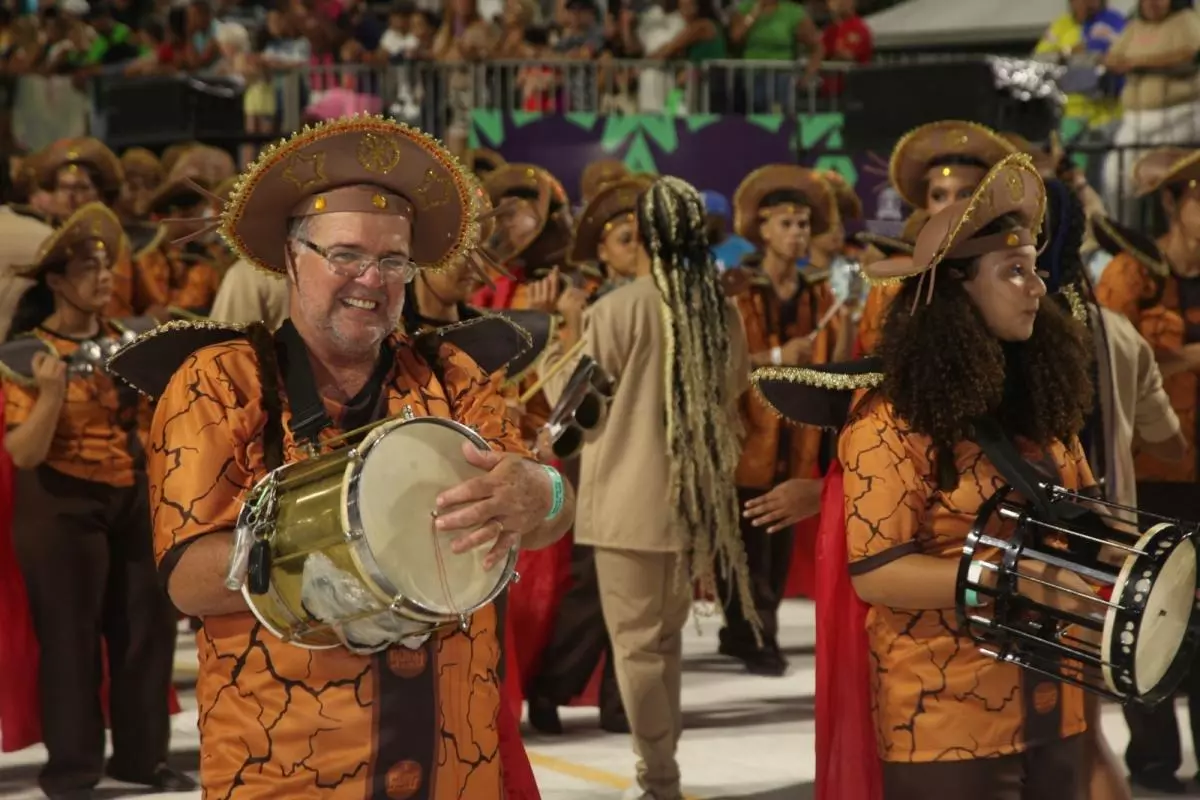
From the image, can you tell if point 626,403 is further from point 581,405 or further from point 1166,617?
point 1166,617

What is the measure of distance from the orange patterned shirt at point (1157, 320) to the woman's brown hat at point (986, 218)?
2913 mm

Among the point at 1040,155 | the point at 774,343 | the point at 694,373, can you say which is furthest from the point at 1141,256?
A: the point at 774,343

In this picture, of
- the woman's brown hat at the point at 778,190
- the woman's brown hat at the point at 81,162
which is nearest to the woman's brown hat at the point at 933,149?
the woman's brown hat at the point at 778,190

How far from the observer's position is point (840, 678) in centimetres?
411

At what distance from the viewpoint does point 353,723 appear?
312cm

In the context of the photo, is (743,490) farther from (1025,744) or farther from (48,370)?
(1025,744)

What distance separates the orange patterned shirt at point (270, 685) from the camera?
3104 mm

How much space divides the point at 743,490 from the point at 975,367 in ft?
15.1

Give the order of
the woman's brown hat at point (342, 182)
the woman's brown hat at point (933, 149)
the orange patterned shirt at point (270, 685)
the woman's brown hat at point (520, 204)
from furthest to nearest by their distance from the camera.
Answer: the woman's brown hat at point (520, 204)
the woman's brown hat at point (933, 149)
the woman's brown hat at point (342, 182)
the orange patterned shirt at point (270, 685)

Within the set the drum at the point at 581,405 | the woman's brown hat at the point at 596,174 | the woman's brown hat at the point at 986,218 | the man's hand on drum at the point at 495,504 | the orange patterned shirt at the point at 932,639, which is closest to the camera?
the man's hand on drum at the point at 495,504

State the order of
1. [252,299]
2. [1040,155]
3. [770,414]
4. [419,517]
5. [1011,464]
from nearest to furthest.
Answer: [419,517]
[1011,464]
[252,299]
[1040,155]
[770,414]

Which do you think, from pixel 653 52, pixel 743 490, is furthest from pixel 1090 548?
pixel 653 52

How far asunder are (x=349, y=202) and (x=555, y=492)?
2.08 feet

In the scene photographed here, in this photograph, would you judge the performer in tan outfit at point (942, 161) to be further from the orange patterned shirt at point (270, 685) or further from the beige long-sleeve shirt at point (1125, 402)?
the orange patterned shirt at point (270, 685)
